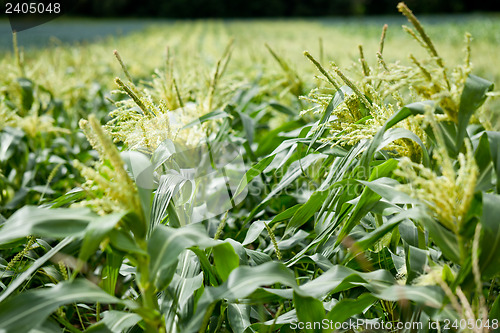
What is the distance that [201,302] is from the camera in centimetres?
77

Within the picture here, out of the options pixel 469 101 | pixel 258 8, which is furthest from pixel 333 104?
pixel 258 8

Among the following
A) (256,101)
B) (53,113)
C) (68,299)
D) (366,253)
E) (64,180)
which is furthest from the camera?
(256,101)

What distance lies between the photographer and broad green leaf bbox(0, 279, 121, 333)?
0.67m

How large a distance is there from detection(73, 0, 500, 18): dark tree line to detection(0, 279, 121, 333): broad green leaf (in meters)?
38.7

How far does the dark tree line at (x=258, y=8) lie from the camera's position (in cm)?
3528

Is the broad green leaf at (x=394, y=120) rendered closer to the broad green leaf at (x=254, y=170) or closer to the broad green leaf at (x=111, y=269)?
the broad green leaf at (x=254, y=170)

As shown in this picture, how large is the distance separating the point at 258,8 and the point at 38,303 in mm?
40833

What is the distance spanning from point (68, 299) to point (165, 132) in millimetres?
576

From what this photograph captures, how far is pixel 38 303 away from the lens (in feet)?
2.26

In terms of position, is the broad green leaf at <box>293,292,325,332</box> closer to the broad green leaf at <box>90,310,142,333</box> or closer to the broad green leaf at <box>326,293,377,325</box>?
the broad green leaf at <box>326,293,377,325</box>

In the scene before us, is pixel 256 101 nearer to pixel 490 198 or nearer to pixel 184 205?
pixel 184 205

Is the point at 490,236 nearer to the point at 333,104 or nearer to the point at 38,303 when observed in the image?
the point at 333,104

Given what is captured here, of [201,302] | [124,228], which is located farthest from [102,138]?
[201,302]

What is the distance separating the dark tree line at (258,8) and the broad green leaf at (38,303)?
3872 centimetres
